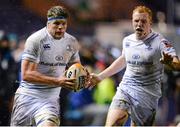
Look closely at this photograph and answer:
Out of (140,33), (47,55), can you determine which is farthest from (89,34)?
(47,55)

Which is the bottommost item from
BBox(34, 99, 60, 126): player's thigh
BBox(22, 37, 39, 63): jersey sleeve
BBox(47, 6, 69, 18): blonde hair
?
BBox(34, 99, 60, 126): player's thigh

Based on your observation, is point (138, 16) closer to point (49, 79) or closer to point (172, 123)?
point (49, 79)

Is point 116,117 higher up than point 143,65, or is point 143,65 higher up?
point 143,65

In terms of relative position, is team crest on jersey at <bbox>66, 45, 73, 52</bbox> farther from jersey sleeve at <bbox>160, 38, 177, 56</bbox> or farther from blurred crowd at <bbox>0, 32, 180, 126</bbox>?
blurred crowd at <bbox>0, 32, 180, 126</bbox>

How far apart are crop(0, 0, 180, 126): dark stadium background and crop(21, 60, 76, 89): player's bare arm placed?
1214 mm

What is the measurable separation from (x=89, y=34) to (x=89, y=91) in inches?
94.0

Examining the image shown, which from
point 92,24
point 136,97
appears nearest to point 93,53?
point 92,24

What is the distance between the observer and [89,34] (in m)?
16.3

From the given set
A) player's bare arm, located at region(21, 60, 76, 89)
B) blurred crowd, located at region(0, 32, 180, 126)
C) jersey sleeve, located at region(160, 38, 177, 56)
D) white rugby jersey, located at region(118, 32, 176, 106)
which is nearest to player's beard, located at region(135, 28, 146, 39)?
white rugby jersey, located at region(118, 32, 176, 106)

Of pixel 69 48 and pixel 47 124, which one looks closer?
pixel 47 124

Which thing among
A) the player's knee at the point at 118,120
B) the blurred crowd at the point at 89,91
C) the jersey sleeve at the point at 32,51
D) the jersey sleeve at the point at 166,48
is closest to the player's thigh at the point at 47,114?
the jersey sleeve at the point at 32,51

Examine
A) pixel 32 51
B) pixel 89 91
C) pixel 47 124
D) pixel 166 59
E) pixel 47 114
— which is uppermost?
pixel 32 51

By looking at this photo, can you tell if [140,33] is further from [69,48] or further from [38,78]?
[38,78]

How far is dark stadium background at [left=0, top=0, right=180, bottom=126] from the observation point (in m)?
12.1
